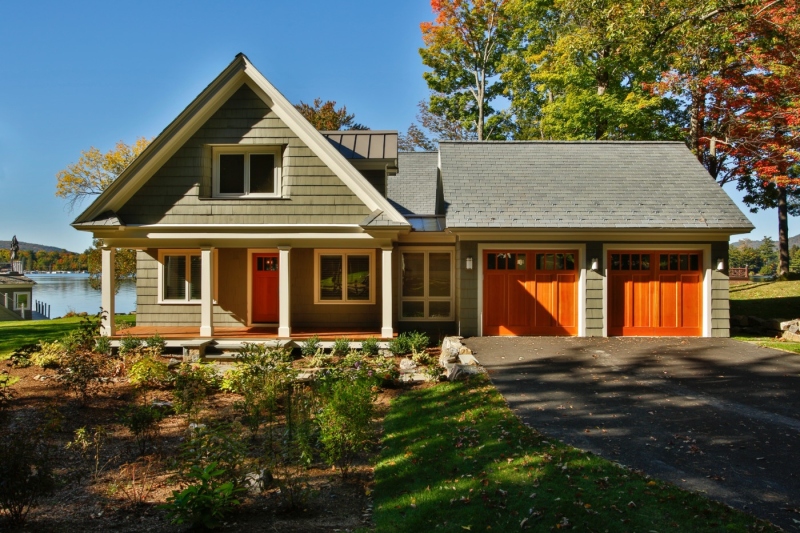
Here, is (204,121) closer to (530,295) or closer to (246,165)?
(246,165)

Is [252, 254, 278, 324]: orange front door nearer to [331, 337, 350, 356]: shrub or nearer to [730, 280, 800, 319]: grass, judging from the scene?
[331, 337, 350, 356]: shrub

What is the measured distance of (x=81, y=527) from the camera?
4555mm

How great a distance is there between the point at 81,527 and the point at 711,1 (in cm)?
1421

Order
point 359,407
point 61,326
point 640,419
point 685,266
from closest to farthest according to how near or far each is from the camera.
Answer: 1. point 359,407
2. point 640,419
3. point 685,266
4. point 61,326

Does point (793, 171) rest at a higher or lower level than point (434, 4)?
lower

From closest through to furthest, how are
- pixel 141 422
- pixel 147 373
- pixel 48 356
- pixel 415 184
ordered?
pixel 141 422, pixel 147 373, pixel 48 356, pixel 415 184

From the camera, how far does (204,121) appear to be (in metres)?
12.0

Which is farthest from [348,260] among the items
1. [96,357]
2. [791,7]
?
[791,7]

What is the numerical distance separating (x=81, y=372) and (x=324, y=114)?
26624 millimetres

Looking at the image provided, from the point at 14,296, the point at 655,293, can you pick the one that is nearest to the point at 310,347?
the point at 655,293

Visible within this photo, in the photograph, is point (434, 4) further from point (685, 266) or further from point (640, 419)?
point (640, 419)

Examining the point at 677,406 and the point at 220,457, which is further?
the point at 677,406

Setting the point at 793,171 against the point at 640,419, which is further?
the point at 793,171

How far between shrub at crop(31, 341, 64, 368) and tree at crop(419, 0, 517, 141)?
932 inches
